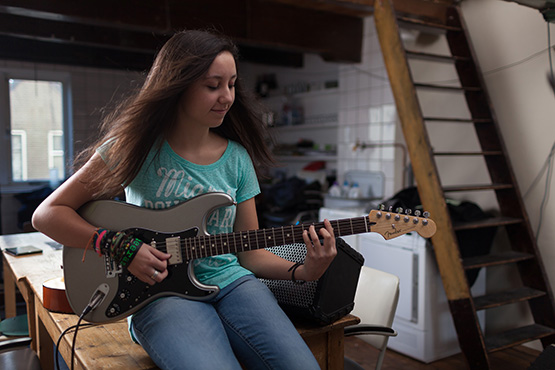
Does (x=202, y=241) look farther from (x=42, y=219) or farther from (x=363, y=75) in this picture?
(x=363, y=75)

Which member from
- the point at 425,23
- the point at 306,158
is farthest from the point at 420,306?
the point at 306,158

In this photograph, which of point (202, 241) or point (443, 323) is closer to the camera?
point (202, 241)

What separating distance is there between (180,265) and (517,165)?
260 centimetres

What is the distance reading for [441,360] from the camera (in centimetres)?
289

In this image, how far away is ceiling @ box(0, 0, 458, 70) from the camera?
3.14m

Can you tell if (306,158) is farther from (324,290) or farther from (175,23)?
(324,290)

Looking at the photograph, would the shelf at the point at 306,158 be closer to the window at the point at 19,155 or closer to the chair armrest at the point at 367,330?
the window at the point at 19,155

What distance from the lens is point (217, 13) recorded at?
3693mm

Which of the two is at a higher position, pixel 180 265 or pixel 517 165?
pixel 517 165

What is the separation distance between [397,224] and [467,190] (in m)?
1.68

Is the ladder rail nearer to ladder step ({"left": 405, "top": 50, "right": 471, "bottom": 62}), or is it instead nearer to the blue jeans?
ladder step ({"left": 405, "top": 50, "right": 471, "bottom": 62})

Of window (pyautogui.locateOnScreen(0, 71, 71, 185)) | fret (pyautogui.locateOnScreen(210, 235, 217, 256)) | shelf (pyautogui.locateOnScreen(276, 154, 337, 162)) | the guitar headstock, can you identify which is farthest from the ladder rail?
window (pyautogui.locateOnScreen(0, 71, 71, 185))

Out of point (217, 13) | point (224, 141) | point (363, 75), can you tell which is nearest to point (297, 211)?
point (363, 75)

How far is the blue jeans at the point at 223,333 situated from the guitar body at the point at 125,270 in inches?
1.5
